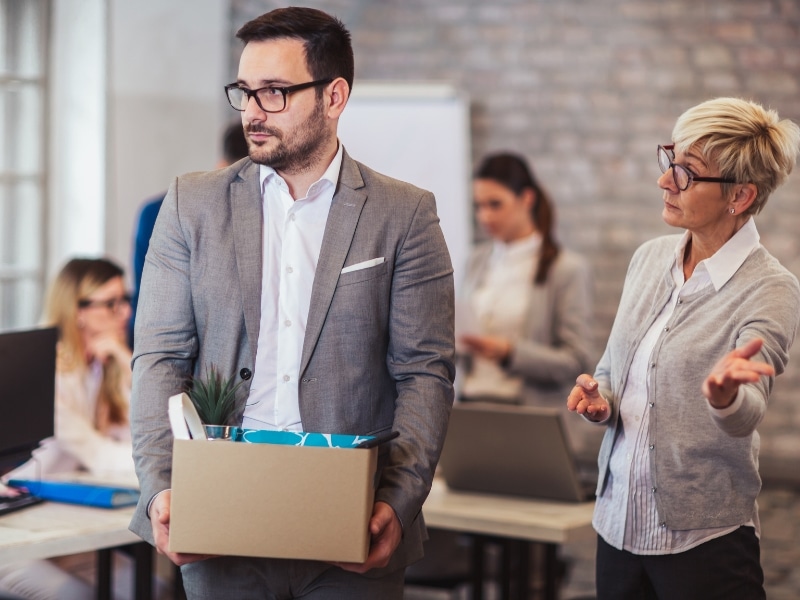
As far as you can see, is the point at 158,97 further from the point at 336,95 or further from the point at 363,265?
the point at 363,265

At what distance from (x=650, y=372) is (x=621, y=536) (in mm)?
322

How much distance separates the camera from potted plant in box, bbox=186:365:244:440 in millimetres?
1809

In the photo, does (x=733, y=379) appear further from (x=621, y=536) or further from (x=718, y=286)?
(x=621, y=536)

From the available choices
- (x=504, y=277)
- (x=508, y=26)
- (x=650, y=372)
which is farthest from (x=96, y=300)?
(x=508, y=26)

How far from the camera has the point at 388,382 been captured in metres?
1.98

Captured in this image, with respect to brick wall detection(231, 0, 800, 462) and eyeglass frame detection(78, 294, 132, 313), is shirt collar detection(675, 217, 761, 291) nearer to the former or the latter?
eyeglass frame detection(78, 294, 132, 313)

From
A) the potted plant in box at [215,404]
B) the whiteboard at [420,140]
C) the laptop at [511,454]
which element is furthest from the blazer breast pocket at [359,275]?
the whiteboard at [420,140]

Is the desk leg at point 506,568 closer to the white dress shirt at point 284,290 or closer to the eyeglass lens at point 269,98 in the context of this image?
the white dress shirt at point 284,290

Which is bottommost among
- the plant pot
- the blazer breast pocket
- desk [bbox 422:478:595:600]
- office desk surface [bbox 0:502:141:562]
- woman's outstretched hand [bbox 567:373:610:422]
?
desk [bbox 422:478:595:600]

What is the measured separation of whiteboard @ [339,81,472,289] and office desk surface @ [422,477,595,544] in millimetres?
2344

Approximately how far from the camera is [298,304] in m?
1.92

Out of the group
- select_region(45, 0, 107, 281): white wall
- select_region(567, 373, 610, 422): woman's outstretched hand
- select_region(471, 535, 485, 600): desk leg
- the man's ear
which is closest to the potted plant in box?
the man's ear

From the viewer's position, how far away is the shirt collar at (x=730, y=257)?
2055mm

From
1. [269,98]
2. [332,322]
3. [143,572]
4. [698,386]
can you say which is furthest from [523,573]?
[269,98]
